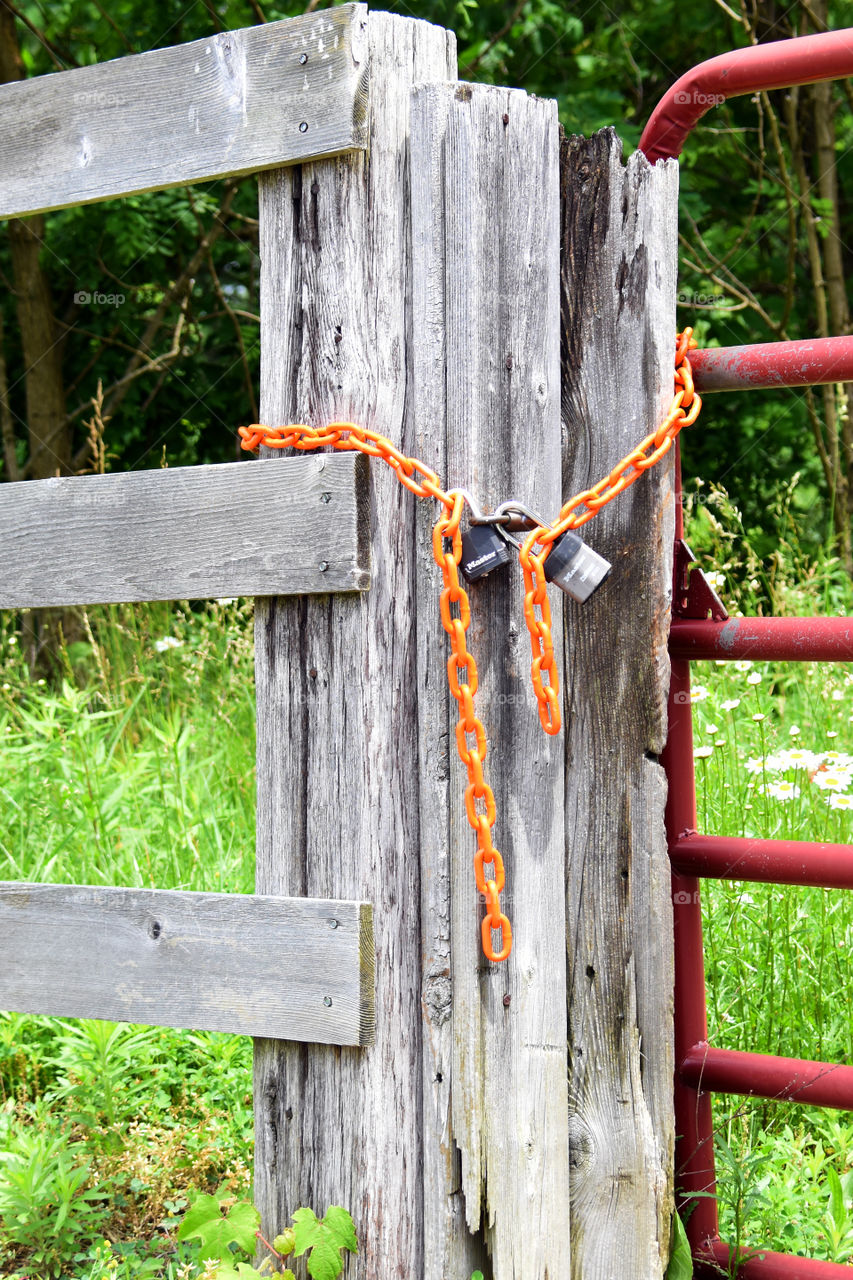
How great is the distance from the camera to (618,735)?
5.06ft

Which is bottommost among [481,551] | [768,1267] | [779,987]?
[768,1267]

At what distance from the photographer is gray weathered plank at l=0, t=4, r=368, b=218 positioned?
1.53m

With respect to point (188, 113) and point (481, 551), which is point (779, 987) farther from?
point (188, 113)

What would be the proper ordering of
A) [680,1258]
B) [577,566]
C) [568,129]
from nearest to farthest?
[577,566]
[680,1258]
[568,129]

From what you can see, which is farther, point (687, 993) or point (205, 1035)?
point (205, 1035)

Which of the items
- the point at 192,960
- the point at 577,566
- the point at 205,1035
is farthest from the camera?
the point at 205,1035

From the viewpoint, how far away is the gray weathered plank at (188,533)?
1568 mm

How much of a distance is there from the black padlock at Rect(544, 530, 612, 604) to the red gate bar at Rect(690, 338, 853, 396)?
31cm

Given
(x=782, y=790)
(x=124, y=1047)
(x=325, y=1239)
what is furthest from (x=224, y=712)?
(x=325, y=1239)

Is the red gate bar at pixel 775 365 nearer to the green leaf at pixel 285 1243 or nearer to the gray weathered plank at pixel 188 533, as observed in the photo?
the gray weathered plank at pixel 188 533

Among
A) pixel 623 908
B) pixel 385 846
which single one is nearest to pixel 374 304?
pixel 385 846

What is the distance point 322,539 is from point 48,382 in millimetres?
5808

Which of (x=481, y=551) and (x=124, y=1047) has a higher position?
(x=481, y=551)

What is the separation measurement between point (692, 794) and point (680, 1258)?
2.17 feet
